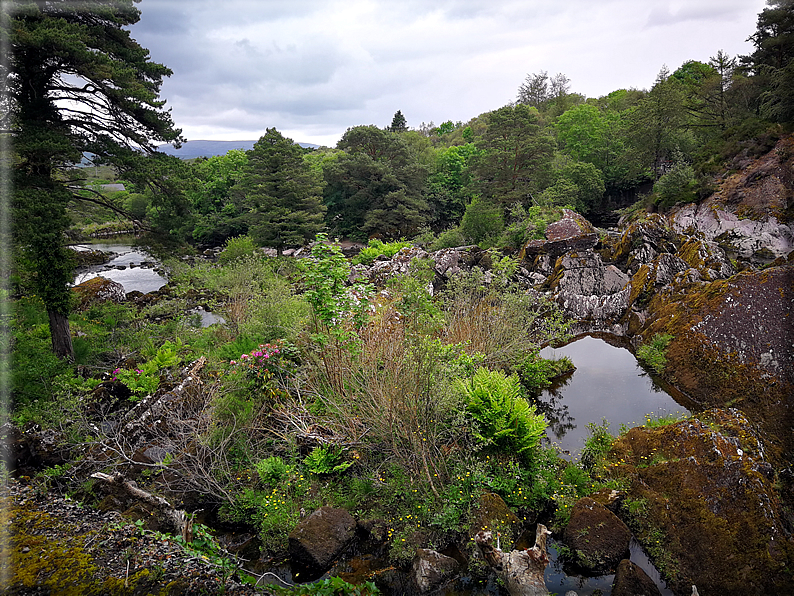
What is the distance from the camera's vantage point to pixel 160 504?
18.1 ft

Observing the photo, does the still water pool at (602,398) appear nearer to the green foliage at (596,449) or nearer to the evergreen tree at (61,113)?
the green foliage at (596,449)

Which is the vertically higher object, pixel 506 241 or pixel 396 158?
pixel 396 158

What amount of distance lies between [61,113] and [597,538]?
12.5m

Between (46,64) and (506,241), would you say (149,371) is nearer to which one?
(46,64)

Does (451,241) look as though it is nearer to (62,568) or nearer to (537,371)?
(537,371)

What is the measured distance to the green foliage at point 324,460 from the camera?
641cm

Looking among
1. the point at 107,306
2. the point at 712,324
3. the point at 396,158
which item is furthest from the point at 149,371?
the point at 396,158

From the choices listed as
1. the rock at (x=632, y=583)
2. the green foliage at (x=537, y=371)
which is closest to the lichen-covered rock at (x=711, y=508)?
the rock at (x=632, y=583)

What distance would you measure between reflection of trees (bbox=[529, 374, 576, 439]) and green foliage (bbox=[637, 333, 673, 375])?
1.83m

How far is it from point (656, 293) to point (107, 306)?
16.7 meters

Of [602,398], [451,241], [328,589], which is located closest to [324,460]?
[328,589]

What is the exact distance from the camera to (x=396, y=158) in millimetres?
33406

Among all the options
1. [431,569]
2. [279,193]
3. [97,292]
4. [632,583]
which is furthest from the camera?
[279,193]

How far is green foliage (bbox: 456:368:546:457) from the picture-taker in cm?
622
